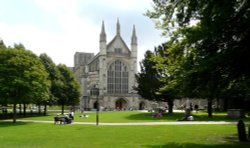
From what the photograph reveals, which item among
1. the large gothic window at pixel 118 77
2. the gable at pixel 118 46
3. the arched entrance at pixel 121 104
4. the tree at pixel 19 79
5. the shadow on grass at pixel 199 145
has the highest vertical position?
the gable at pixel 118 46

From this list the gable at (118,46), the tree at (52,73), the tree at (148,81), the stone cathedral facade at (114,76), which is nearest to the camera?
the tree at (148,81)

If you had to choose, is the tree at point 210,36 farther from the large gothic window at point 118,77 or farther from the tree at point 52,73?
the large gothic window at point 118,77

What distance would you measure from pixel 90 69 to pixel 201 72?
302 feet

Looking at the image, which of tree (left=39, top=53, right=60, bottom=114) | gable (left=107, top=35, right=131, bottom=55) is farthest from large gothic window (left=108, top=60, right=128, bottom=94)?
tree (left=39, top=53, right=60, bottom=114)

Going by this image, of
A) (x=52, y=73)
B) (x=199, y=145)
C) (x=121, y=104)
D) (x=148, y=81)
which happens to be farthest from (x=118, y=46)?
(x=199, y=145)

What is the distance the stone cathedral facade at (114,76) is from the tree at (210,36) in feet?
264

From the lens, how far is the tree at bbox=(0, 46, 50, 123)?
119 ft

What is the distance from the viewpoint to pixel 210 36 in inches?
625

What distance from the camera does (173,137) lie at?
1984 cm

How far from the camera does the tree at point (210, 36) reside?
14805 millimetres

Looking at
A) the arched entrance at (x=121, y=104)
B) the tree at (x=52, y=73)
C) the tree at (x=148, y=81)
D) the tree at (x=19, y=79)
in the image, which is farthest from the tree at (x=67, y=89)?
the arched entrance at (x=121, y=104)

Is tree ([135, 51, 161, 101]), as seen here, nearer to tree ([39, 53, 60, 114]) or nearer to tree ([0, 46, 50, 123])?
tree ([39, 53, 60, 114])

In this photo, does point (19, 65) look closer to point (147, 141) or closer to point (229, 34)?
point (147, 141)

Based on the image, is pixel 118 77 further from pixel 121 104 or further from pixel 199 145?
pixel 199 145
